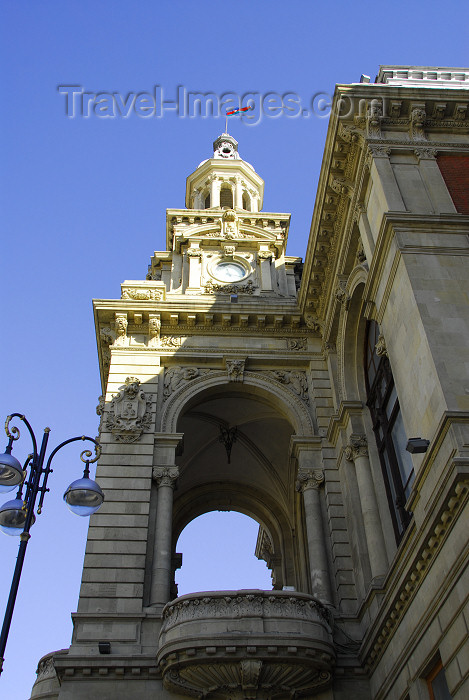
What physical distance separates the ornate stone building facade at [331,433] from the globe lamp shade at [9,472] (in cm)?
747

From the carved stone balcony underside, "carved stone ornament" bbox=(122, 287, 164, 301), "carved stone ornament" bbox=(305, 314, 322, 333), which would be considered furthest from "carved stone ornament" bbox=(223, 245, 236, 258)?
the carved stone balcony underside

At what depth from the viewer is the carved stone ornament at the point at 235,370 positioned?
2492 cm

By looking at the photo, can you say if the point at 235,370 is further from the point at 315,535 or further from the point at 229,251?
the point at 229,251

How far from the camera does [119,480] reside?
69.1 feet

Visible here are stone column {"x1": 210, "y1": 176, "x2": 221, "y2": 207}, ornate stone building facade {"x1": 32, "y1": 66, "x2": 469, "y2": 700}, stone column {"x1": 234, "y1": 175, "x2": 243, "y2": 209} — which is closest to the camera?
ornate stone building facade {"x1": 32, "y1": 66, "x2": 469, "y2": 700}

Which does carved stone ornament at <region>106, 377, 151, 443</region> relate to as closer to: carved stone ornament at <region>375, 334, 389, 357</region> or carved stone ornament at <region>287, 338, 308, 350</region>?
carved stone ornament at <region>287, 338, 308, 350</region>

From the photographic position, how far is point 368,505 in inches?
772

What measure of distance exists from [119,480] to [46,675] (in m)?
5.78

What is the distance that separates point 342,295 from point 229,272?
27.9ft

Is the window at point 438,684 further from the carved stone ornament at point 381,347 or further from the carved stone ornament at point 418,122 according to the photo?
the carved stone ornament at point 418,122

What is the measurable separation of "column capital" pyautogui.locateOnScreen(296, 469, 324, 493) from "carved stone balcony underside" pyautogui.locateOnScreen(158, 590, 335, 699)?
497cm

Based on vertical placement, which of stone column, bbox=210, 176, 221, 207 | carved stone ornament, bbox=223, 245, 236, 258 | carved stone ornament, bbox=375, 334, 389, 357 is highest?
stone column, bbox=210, 176, 221, 207

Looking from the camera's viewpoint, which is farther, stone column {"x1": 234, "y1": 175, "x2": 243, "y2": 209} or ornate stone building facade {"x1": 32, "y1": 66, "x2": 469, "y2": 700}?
stone column {"x1": 234, "y1": 175, "x2": 243, "y2": 209}

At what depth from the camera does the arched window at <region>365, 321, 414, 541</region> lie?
1808 cm
